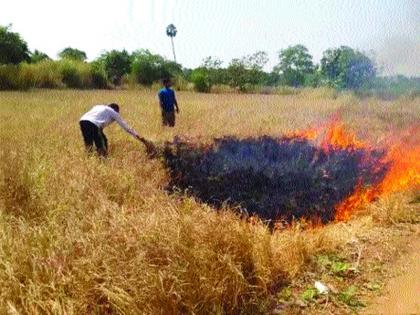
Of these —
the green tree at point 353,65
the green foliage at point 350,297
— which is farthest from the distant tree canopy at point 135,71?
the green foliage at point 350,297

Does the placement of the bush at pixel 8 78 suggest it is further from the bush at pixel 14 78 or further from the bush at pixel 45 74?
the bush at pixel 45 74

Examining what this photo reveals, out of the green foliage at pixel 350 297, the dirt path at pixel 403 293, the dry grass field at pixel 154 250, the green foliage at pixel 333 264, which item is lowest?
the dirt path at pixel 403 293

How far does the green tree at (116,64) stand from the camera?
38.0 m

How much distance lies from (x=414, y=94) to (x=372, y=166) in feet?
19.3

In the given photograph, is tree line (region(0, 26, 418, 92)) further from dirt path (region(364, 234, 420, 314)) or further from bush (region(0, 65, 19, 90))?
dirt path (region(364, 234, 420, 314))

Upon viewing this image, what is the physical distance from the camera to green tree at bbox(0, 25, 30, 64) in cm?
3250

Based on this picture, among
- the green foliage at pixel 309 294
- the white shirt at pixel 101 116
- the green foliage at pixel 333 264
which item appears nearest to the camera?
the green foliage at pixel 309 294

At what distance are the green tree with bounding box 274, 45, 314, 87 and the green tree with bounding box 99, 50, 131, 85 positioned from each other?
14.7 metres

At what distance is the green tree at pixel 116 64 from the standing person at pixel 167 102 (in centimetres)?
2697

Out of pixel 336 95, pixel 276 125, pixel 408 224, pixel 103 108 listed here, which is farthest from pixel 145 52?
pixel 408 224

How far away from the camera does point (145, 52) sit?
133ft

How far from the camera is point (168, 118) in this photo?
12125mm

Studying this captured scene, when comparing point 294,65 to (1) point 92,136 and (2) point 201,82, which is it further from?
(1) point 92,136

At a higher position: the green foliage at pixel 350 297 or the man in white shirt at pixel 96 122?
the man in white shirt at pixel 96 122
